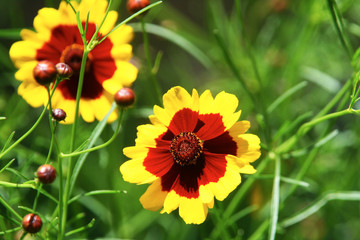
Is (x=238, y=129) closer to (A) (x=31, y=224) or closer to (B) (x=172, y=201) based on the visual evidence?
(B) (x=172, y=201)

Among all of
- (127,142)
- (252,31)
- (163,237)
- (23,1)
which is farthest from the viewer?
(23,1)

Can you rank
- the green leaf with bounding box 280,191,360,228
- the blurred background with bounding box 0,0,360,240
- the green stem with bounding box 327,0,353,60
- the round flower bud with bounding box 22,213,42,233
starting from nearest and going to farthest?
the round flower bud with bounding box 22,213,42,233
the green stem with bounding box 327,0,353,60
the green leaf with bounding box 280,191,360,228
the blurred background with bounding box 0,0,360,240

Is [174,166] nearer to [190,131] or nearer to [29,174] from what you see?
[190,131]

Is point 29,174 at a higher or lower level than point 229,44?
lower

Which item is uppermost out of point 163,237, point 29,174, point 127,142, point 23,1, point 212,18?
point 212,18

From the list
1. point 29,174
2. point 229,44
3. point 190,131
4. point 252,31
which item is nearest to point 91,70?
point 190,131

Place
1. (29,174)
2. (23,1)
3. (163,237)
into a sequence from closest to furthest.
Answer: (29,174) → (163,237) → (23,1)

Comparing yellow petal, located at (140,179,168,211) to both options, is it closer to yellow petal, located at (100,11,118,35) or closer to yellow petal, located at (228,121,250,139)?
yellow petal, located at (228,121,250,139)

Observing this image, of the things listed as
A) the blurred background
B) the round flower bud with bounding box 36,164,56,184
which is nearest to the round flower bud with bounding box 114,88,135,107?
the round flower bud with bounding box 36,164,56,184
